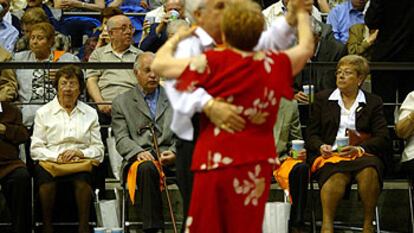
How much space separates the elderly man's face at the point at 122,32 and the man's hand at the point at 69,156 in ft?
5.72

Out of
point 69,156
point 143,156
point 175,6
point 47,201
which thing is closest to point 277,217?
point 143,156

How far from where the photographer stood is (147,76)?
973 cm

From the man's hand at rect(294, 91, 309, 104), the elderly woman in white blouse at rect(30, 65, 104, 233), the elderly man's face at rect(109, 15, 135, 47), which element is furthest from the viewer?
the elderly man's face at rect(109, 15, 135, 47)

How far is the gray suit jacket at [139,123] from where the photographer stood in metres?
9.63

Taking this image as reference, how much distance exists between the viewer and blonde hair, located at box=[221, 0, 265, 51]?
6.03m

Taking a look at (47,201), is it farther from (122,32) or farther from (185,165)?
(185,165)

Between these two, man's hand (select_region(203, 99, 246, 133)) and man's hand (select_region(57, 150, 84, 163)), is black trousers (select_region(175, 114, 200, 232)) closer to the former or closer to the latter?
man's hand (select_region(203, 99, 246, 133))

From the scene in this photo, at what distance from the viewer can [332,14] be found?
498 inches

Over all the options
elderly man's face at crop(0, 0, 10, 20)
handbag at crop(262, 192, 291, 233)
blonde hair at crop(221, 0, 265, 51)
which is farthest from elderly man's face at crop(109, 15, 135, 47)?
blonde hair at crop(221, 0, 265, 51)

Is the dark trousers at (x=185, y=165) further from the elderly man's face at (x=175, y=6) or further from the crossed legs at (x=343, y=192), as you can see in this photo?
the elderly man's face at (x=175, y=6)

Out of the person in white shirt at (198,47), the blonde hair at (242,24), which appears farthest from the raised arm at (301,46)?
the blonde hair at (242,24)

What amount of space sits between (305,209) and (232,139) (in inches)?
151

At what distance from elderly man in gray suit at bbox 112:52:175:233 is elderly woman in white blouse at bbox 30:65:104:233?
23 cm

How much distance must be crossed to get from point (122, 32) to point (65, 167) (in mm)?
1954
